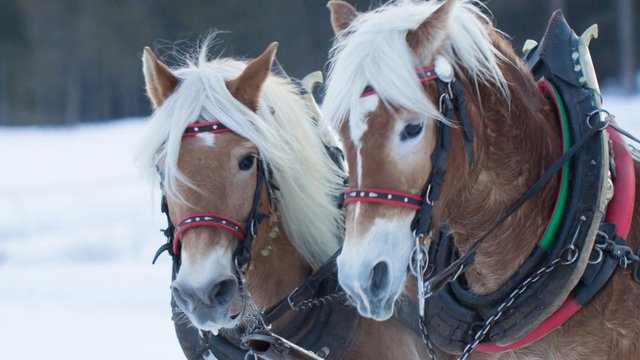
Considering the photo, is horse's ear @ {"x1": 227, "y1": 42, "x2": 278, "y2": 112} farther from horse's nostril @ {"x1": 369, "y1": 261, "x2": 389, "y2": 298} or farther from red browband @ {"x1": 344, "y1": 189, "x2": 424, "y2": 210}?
horse's nostril @ {"x1": 369, "y1": 261, "x2": 389, "y2": 298}

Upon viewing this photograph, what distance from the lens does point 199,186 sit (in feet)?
8.80

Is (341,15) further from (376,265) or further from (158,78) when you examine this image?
(376,265)

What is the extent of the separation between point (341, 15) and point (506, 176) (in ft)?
2.14

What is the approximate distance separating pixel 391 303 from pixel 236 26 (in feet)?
57.8

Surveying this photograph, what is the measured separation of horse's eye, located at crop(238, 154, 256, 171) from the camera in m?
2.78

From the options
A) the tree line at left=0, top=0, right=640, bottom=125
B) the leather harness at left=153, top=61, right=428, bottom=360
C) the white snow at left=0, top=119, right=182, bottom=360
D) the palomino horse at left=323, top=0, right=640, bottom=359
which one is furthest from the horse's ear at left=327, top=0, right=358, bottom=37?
the tree line at left=0, top=0, right=640, bottom=125

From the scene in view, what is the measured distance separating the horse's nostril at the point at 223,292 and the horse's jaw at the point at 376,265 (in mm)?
610

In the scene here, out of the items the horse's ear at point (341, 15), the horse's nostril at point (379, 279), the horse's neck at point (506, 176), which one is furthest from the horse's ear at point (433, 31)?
the horse's nostril at point (379, 279)

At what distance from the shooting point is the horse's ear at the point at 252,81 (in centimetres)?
289

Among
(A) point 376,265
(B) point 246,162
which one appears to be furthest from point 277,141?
(A) point 376,265

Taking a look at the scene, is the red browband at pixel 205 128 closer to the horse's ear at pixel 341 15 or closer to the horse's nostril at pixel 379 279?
the horse's ear at pixel 341 15

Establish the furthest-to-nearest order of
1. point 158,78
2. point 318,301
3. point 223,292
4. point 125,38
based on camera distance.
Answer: point 125,38, point 318,301, point 158,78, point 223,292

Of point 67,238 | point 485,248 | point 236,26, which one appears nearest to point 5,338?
point 67,238

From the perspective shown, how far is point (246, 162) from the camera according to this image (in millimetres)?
2787
